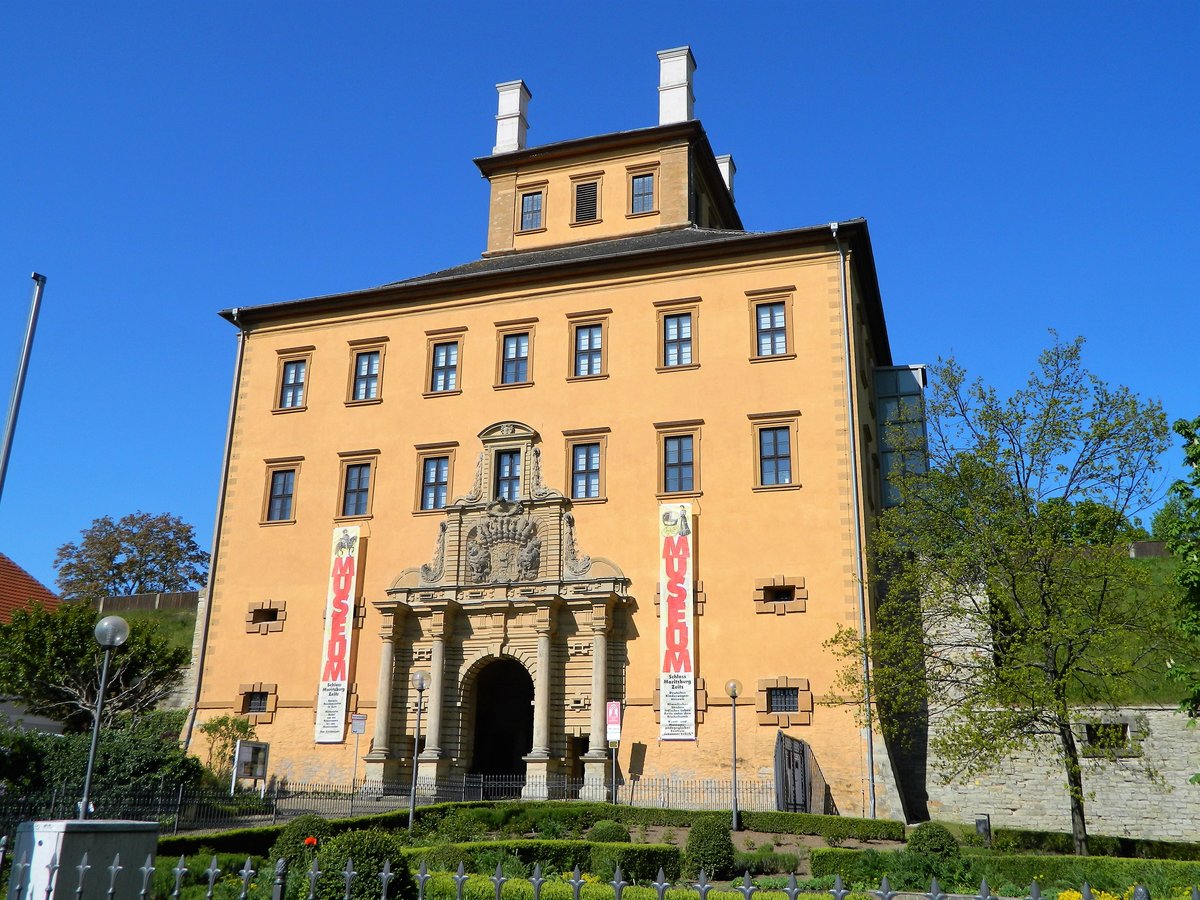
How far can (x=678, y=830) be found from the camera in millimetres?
20469

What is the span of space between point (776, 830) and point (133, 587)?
46431mm

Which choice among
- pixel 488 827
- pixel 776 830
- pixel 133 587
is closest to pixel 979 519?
pixel 776 830

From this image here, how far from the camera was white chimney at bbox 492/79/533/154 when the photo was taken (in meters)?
36.6

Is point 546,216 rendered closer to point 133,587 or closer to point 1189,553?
point 1189,553

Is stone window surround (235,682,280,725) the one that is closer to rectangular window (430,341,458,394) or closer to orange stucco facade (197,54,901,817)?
orange stucco facade (197,54,901,817)

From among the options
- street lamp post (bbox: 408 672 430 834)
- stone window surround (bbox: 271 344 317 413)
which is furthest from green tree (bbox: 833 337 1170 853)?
stone window surround (bbox: 271 344 317 413)

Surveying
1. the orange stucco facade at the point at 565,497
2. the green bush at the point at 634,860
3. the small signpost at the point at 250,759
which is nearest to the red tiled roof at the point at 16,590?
the orange stucco facade at the point at 565,497

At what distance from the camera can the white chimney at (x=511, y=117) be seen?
120ft

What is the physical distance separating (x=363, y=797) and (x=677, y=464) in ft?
37.0

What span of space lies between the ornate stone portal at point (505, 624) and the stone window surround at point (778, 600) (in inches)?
135

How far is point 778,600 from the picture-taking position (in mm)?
24984

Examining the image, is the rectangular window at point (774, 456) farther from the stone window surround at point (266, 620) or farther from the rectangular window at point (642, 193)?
the stone window surround at point (266, 620)

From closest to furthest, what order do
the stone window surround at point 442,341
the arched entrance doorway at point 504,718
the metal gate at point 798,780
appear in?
the metal gate at point 798,780, the arched entrance doorway at point 504,718, the stone window surround at point 442,341

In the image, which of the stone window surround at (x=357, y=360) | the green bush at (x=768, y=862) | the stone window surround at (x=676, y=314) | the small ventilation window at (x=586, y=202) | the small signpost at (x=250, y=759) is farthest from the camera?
the small ventilation window at (x=586, y=202)
